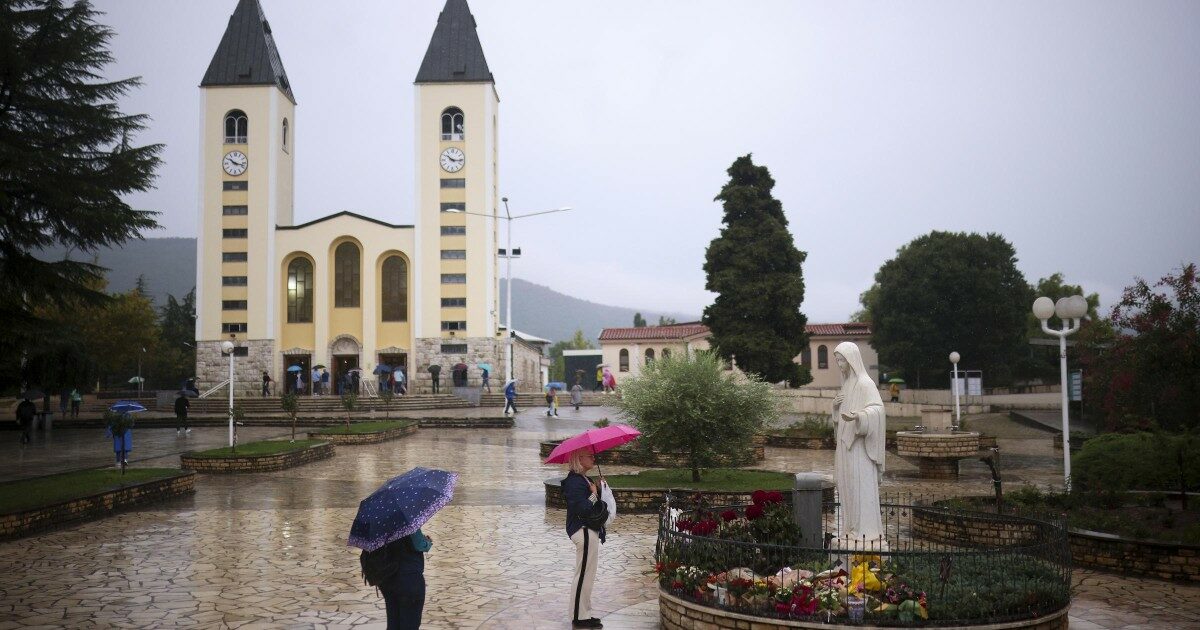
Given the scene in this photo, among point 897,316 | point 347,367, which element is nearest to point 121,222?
point 347,367

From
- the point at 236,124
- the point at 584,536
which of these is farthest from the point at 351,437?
the point at 236,124

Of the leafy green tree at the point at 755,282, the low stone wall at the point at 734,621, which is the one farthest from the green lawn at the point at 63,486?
the leafy green tree at the point at 755,282

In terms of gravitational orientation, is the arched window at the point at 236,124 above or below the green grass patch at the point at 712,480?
above

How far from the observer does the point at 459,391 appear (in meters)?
46.4

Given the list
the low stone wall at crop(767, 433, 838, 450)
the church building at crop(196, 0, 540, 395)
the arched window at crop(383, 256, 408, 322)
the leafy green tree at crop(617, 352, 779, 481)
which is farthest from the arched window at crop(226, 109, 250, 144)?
the leafy green tree at crop(617, 352, 779, 481)

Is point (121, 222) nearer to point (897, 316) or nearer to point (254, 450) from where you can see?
point (254, 450)

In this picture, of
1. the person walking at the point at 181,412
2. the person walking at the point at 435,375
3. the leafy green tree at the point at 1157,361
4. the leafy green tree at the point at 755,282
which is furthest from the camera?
the person walking at the point at 435,375

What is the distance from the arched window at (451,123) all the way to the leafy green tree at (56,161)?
29883mm

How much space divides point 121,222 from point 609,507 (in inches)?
745

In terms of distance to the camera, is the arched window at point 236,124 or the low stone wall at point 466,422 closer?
the low stone wall at point 466,422

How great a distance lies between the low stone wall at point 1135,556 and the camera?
9148 mm

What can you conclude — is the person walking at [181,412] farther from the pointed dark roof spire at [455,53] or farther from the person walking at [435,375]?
the pointed dark roof spire at [455,53]

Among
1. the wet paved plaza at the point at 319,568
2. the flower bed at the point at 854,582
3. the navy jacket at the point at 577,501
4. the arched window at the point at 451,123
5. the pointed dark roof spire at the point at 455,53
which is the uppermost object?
the pointed dark roof spire at the point at 455,53

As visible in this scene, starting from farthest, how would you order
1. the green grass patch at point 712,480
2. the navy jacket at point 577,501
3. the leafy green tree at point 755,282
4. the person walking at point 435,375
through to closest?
the person walking at point 435,375, the leafy green tree at point 755,282, the green grass patch at point 712,480, the navy jacket at point 577,501
